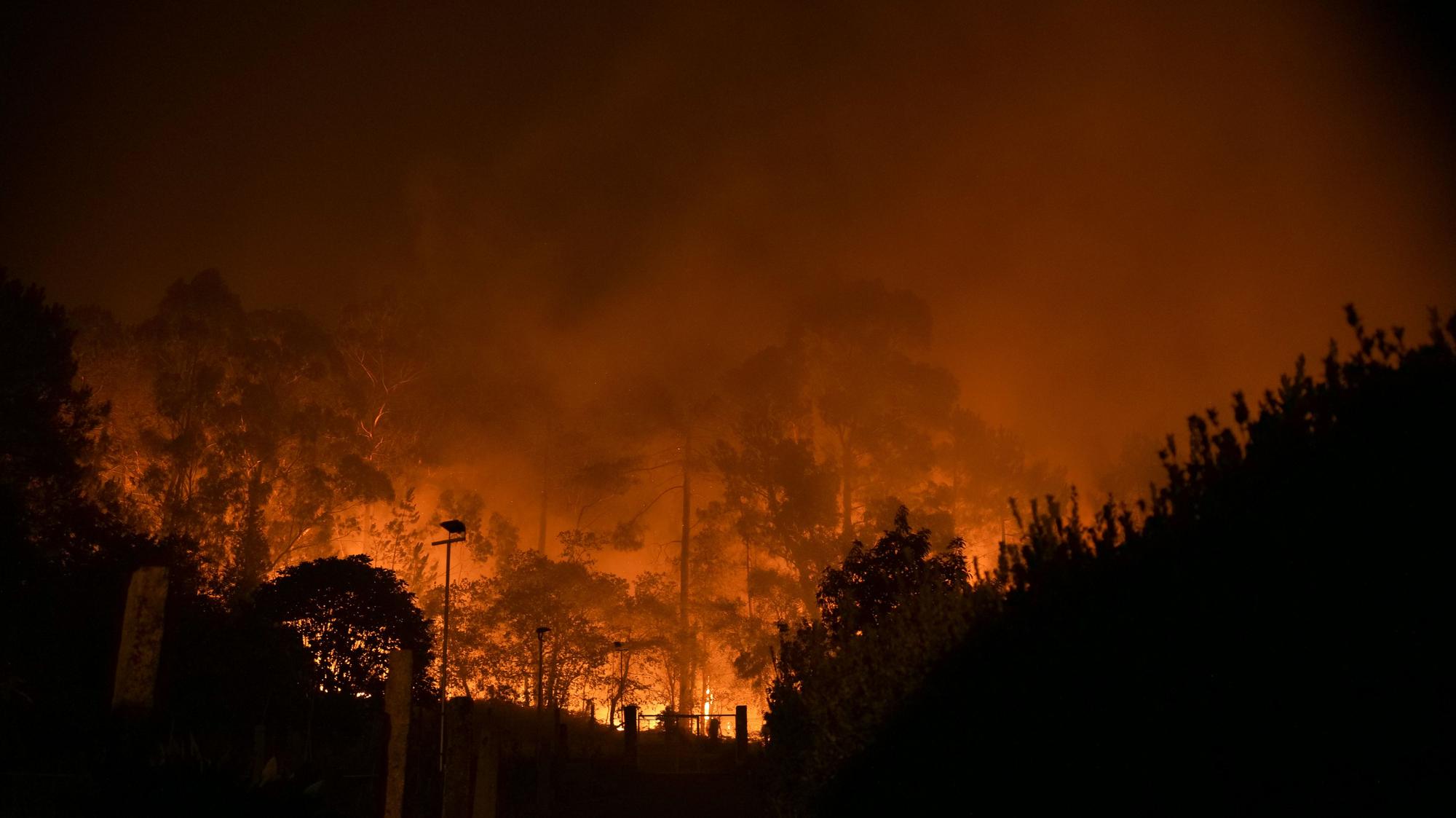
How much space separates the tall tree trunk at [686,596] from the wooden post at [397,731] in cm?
3720

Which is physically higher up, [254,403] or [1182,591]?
[254,403]

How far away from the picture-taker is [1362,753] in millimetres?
2979

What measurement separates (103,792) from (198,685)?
17387 millimetres

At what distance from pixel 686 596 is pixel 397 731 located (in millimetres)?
39141

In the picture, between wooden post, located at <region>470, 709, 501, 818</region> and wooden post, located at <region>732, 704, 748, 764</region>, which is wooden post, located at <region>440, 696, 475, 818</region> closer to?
wooden post, located at <region>470, 709, 501, 818</region>

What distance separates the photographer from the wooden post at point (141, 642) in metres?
6.29

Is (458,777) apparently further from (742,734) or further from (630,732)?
(742,734)

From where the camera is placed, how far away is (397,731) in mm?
9391

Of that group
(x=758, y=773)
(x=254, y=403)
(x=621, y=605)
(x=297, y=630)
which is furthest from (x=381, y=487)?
(x=758, y=773)

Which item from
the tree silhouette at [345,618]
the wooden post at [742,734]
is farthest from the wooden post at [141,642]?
the wooden post at [742,734]

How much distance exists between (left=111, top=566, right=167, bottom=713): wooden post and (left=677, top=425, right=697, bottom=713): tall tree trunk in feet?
133

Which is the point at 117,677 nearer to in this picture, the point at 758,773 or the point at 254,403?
the point at 758,773

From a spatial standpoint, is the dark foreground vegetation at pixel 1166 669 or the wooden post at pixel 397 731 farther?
the wooden post at pixel 397 731

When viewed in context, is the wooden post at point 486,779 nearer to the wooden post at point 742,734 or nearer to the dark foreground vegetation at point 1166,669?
the dark foreground vegetation at point 1166,669
